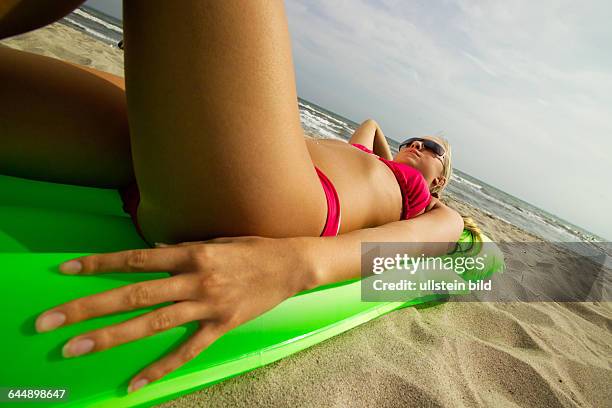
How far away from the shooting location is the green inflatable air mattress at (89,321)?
71 centimetres

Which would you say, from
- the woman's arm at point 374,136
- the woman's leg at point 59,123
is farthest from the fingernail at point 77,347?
the woman's arm at point 374,136

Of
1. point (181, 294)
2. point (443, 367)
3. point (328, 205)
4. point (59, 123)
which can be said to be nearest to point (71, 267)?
point (181, 294)

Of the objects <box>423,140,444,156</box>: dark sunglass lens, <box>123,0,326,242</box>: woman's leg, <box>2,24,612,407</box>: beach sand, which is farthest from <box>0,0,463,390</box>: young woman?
<box>423,140,444,156</box>: dark sunglass lens

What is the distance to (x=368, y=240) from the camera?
4.23ft

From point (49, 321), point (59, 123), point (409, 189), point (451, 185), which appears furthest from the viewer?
point (451, 185)

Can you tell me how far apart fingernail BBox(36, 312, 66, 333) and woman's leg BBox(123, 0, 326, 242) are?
0.28 metres

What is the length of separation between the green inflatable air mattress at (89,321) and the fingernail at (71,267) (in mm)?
15

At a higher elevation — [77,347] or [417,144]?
[417,144]

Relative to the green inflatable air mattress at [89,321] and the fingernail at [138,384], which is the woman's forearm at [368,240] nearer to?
the green inflatable air mattress at [89,321]

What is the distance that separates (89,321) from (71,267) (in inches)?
4.8

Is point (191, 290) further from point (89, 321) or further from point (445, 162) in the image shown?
point (445, 162)

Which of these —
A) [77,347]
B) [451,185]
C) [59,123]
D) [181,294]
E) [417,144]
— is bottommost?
[451,185]

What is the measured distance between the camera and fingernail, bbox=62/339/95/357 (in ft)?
2.27

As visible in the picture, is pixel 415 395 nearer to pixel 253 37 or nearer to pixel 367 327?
pixel 367 327
